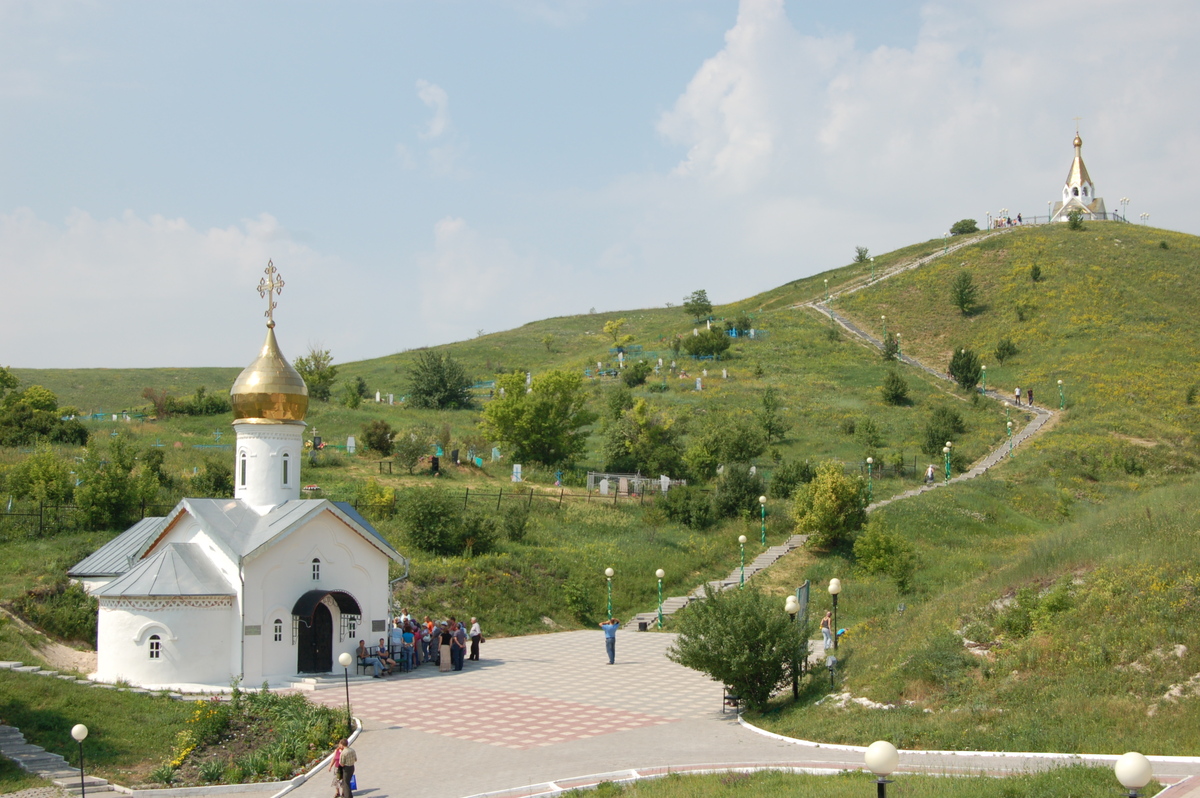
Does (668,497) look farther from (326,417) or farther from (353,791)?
(353,791)

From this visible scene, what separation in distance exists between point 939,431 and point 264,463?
3684 cm

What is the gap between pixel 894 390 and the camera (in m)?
61.4

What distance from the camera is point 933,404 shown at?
2418 inches

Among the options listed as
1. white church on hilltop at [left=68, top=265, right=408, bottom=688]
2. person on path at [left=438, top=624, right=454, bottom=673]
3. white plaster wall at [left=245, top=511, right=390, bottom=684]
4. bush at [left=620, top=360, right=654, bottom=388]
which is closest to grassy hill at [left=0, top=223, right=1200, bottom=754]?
bush at [left=620, top=360, right=654, bottom=388]

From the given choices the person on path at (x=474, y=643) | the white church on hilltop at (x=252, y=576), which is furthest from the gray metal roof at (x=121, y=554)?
the person on path at (x=474, y=643)

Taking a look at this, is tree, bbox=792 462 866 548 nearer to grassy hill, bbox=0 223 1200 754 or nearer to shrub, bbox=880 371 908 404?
grassy hill, bbox=0 223 1200 754

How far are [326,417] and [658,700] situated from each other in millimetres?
39657

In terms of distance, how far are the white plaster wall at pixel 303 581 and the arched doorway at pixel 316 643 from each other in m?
0.17

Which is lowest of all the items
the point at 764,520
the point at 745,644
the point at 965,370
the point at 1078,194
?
the point at 745,644

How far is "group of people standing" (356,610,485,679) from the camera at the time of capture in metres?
24.5

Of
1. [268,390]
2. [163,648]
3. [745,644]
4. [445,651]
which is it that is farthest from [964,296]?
[163,648]

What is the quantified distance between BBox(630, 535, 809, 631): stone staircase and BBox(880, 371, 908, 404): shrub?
2454 cm

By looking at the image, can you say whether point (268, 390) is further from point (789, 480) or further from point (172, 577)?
point (789, 480)

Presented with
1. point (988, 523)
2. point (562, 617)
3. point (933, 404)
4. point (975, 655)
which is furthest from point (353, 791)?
point (933, 404)
